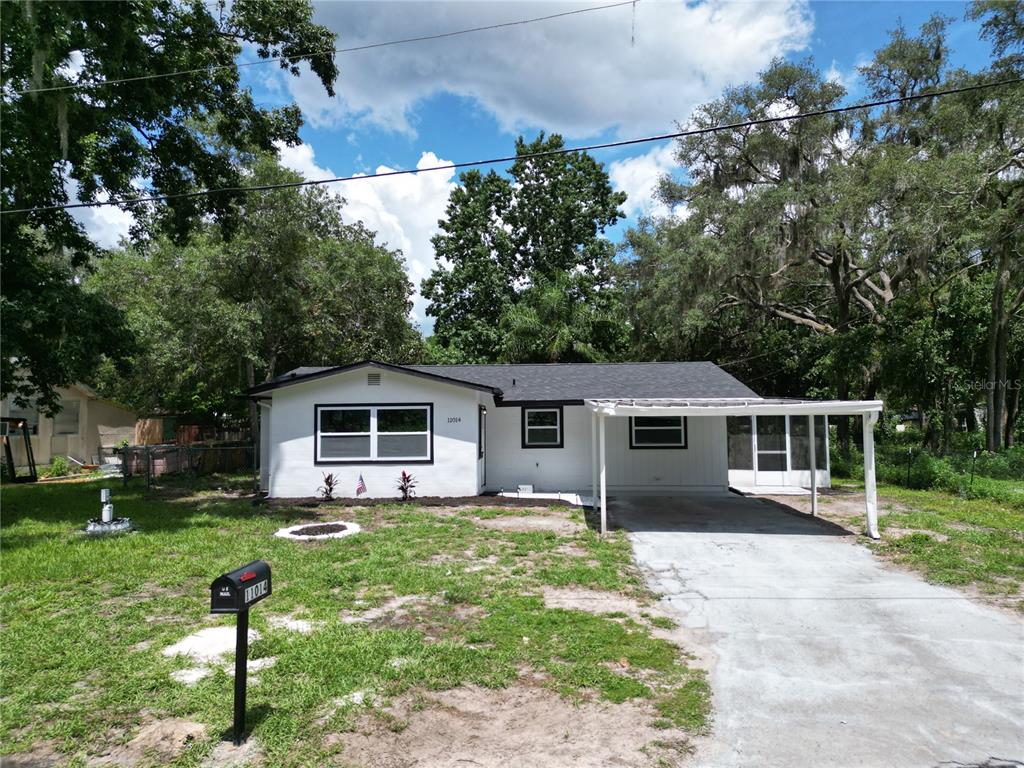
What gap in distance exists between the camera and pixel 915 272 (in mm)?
17516

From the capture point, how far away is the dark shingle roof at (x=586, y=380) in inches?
Answer: 554

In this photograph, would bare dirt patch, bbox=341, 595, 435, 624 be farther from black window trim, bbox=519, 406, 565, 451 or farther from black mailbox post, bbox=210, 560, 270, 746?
black window trim, bbox=519, 406, 565, 451

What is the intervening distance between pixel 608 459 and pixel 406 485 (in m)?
4.79

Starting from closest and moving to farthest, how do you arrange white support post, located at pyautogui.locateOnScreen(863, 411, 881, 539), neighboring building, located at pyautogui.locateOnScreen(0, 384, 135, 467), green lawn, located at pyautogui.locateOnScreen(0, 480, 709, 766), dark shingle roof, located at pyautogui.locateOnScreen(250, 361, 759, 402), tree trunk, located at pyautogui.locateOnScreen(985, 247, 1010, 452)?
green lawn, located at pyautogui.locateOnScreen(0, 480, 709, 766) → white support post, located at pyautogui.locateOnScreen(863, 411, 881, 539) → dark shingle roof, located at pyautogui.locateOnScreen(250, 361, 759, 402) → tree trunk, located at pyautogui.locateOnScreen(985, 247, 1010, 452) → neighboring building, located at pyautogui.locateOnScreen(0, 384, 135, 467)

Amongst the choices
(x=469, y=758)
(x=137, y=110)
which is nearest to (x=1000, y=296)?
(x=469, y=758)

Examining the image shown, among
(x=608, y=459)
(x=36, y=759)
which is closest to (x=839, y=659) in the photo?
(x=36, y=759)

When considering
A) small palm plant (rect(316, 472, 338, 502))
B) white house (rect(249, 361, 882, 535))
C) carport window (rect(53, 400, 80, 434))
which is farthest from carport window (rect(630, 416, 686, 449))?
carport window (rect(53, 400, 80, 434))

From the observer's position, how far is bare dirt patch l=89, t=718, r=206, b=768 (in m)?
3.31

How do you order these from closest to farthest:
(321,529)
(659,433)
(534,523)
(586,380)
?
(321,529), (534,523), (659,433), (586,380)

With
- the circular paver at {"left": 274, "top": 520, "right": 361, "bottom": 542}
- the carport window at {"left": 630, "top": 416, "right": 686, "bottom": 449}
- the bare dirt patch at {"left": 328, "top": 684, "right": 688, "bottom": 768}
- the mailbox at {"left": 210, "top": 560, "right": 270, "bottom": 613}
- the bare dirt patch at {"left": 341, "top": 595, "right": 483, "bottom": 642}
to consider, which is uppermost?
the carport window at {"left": 630, "top": 416, "right": 686, "bottom": 449}

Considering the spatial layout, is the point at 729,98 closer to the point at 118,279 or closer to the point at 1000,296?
the point at 1000,296

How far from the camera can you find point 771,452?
14688 mm

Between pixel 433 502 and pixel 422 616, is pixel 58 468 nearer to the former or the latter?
pixel 433 502

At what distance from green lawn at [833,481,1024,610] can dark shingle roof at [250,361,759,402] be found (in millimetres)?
4105
